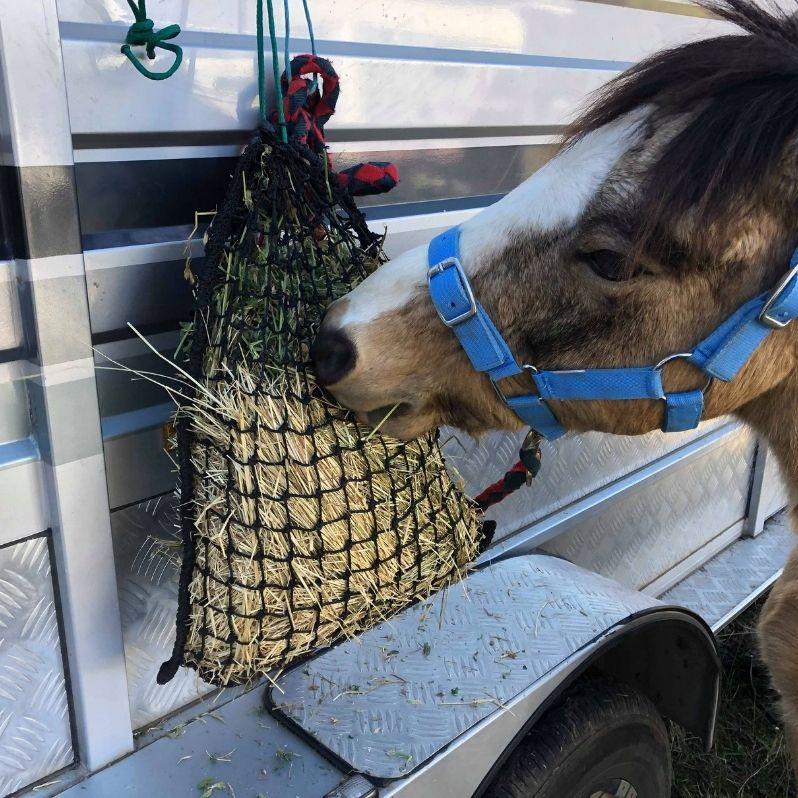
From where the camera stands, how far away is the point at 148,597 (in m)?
1.56

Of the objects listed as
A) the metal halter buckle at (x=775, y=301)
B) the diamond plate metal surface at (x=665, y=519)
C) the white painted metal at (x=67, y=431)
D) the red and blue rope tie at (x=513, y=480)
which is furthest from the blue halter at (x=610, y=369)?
the diamond plate metal surface at (x=665, y=519)

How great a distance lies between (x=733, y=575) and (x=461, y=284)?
263cm

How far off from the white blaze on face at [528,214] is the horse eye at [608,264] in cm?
7

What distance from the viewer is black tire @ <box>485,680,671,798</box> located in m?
1.80

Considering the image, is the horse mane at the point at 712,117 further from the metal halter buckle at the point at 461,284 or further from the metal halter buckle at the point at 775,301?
the metal halter buckle at the point at 461,284

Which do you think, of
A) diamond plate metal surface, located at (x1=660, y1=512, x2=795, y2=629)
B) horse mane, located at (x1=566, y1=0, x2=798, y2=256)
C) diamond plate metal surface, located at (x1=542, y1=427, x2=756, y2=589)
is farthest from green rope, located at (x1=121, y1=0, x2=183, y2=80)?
diamond plate metal surface, located at (x1=660, y1=512, x2=795, y2=629)

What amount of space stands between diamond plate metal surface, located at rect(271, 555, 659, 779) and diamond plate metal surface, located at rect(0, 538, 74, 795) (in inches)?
16.9

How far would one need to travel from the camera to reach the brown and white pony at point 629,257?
1.28 m

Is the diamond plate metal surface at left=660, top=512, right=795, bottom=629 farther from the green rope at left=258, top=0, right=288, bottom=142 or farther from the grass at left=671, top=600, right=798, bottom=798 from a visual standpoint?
the green rope at left=258, top=0, right=288, bottom=142

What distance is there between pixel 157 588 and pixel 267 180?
0.84 meters

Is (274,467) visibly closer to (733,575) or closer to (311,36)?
(311,36)

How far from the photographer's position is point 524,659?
74.1 inches

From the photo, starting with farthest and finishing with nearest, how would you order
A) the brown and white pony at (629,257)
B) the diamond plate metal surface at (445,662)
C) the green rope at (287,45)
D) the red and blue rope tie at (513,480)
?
the red and blue rope tie at (513,480), the diamond plate metal surface at (445,662), the green rope at (287,45), the brown and white pony at (629,257)

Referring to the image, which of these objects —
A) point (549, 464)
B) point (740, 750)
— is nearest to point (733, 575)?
point (740, 750)
